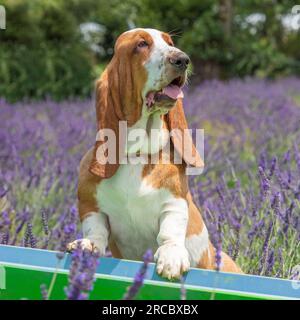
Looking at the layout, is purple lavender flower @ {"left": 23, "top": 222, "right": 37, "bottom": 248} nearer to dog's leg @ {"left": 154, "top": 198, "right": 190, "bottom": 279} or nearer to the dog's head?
the dog's head

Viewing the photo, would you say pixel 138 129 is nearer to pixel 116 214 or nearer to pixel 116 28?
pixel 116 214

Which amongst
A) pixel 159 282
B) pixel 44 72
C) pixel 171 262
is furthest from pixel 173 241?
pixel 44 72

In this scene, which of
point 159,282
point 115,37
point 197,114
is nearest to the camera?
point 159,282

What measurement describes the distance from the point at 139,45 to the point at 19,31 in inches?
392

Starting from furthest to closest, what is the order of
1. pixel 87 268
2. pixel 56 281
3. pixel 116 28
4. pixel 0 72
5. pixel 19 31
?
pixel 116 28
pixel 19 31
pixel 0 72
pixel 56 281
pixel 87 268

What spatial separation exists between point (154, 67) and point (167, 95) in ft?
0.32

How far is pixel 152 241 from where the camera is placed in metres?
2.14

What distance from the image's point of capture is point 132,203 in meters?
2.04

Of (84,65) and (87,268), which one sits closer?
(87,268)

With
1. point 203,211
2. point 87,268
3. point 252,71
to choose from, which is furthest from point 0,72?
point 87,268

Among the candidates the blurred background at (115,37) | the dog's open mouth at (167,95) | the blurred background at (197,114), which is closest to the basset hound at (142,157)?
the dog's open mouth at (167,95)

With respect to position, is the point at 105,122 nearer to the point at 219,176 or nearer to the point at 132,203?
the point at 132,203

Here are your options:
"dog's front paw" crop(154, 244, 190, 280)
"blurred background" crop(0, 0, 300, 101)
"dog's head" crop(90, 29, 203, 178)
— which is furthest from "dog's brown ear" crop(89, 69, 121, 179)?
"blurred background" crop(0, 0, 300, 101)

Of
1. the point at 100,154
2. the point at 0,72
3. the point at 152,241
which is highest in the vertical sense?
the point at 0,72
